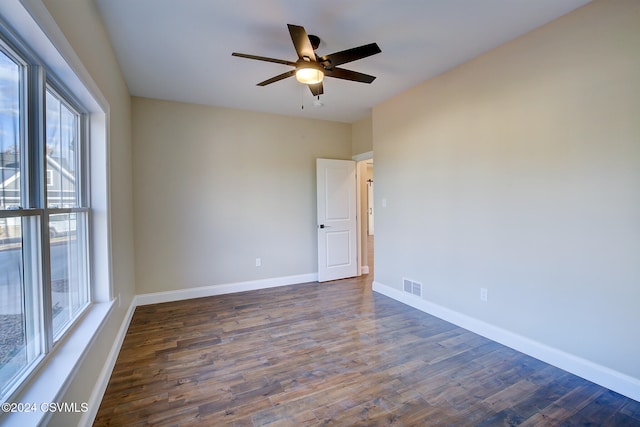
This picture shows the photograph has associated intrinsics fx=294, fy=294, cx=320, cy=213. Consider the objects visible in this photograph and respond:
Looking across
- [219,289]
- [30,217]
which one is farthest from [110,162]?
[219,289]

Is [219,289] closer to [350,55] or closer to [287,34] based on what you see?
[287,34]

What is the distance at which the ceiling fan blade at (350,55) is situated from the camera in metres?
2.07

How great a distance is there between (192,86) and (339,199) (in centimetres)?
278

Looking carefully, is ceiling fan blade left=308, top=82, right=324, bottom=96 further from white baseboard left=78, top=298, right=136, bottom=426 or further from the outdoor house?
white baseboard left=78, top=298, right=136, bottom=426

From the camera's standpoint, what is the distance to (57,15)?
4.64 feet

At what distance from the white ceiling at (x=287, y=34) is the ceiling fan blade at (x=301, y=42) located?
0.32 m

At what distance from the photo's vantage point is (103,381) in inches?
82.9

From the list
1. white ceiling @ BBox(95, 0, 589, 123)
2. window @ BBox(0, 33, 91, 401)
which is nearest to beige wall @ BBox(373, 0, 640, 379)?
white ceiling @ BBox(95, 0, 589, 123)

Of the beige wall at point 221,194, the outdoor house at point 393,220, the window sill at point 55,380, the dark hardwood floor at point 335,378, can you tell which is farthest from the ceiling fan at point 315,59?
the dark hardwood floor at point 335,378

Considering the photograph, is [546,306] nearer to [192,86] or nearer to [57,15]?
[57,15]

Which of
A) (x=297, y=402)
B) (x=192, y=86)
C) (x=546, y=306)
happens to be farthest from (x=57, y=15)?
(x=546, y=306)

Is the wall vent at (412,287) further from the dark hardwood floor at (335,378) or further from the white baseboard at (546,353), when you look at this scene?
the dark hardwood floor at (335,378)

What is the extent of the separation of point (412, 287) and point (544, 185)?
6.38 feet

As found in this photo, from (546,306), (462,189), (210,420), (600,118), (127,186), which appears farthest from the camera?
(127,186)
